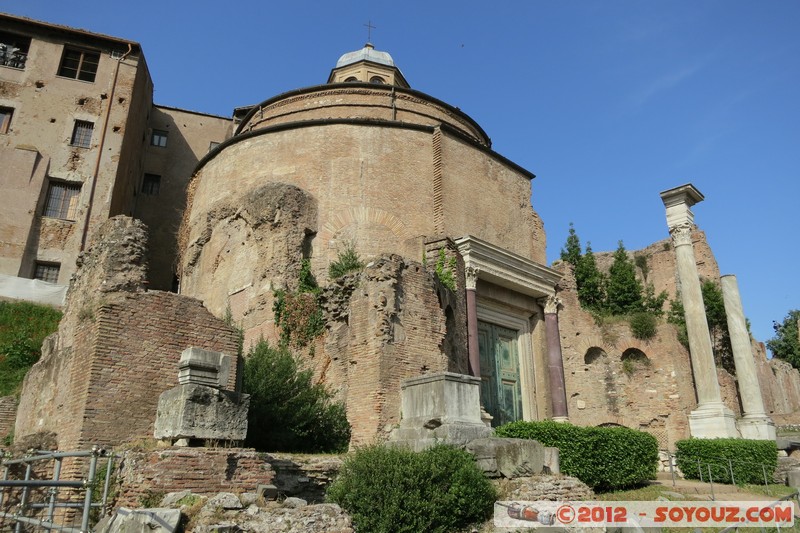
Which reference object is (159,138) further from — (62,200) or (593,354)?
(593,354)

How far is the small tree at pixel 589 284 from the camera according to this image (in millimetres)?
24156

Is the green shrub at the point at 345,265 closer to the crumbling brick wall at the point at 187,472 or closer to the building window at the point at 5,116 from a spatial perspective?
the crumbling brick wall at the point at 187,472

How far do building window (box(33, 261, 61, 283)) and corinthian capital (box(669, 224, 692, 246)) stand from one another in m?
21.8

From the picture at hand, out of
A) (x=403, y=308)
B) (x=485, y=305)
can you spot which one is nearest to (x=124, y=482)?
(x=403, y=308)

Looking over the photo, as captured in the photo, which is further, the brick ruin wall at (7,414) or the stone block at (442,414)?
the brick ruin wall at (7,414)

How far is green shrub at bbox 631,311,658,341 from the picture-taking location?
22.1m

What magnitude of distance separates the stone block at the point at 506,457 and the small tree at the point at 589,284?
15.0 meters

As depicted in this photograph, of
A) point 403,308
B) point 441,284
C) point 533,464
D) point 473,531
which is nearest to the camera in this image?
point 473,531

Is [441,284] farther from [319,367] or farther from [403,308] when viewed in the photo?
[319,367]

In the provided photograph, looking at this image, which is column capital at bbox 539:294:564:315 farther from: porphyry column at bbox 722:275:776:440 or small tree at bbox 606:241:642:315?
porphyry column at bbox 722:275:776:440

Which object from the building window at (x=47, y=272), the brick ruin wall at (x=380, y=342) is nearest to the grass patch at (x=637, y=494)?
the brick ruin wall at (x=380, y=342)

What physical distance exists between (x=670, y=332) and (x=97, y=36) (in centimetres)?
2547

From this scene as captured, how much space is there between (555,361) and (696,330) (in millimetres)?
4423

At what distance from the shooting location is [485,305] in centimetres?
1903
